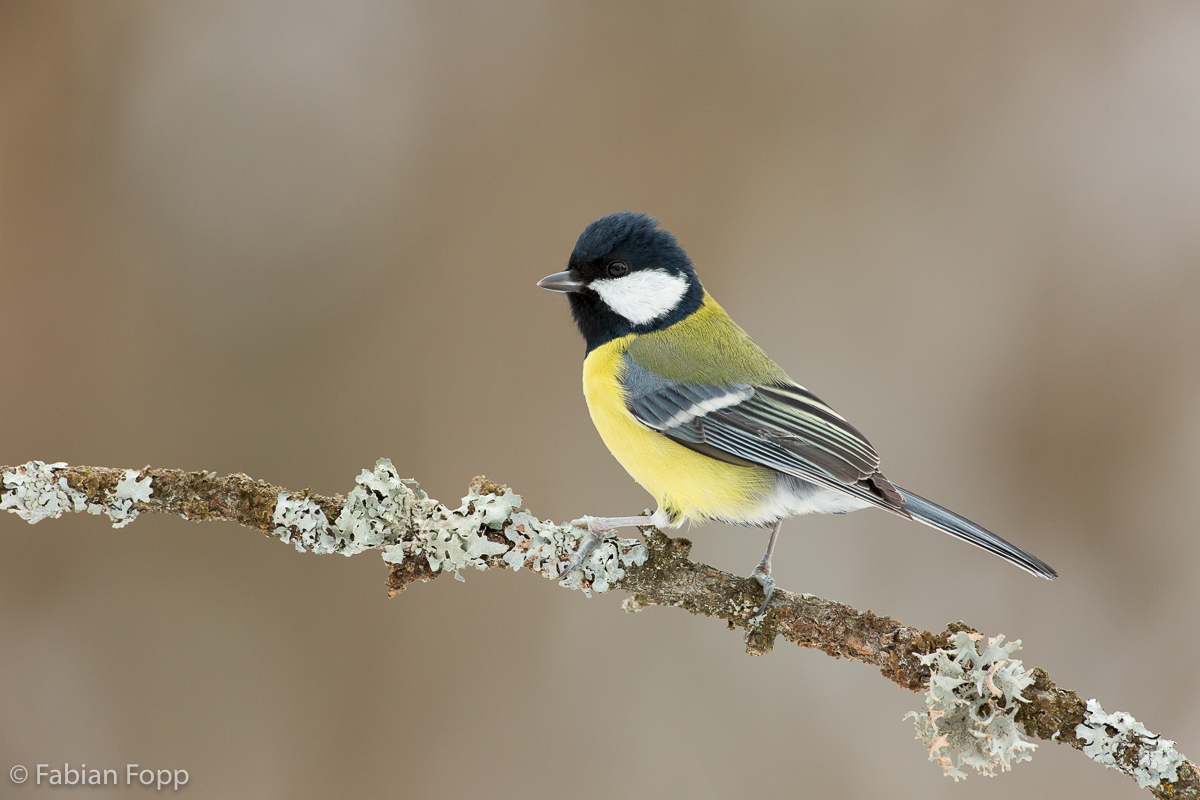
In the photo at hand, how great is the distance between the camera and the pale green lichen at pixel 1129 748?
0.95 m

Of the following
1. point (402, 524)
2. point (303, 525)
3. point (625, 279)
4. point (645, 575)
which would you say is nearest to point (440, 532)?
point (402, 524)

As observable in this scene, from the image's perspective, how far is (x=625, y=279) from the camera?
1.77 meters

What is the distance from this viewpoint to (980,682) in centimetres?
106

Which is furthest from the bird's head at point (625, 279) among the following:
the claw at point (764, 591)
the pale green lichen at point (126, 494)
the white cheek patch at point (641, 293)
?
the pale green lichen at point (126, 494)

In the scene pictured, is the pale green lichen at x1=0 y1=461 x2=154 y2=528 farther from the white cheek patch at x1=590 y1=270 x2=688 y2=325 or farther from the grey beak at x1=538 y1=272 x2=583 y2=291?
the white cheek patch at x1=590 y1=270 x2=688 y2=325

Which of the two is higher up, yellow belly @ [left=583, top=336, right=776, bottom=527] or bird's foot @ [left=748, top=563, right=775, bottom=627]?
yellow belly @ [left=583, top=336, right=776, bottom=527]

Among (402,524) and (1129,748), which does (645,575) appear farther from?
(1129,748)

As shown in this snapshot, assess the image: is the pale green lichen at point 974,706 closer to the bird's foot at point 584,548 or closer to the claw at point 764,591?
the claw at point 764,591

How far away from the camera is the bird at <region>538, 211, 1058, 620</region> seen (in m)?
1.53

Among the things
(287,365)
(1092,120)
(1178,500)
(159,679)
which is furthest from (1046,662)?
(159,679)

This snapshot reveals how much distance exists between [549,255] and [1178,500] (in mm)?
1930

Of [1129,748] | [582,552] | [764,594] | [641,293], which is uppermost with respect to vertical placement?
[641,293]

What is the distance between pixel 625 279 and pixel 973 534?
33.6 inches

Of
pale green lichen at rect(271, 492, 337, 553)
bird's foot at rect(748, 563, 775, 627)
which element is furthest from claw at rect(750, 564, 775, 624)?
pale green lichen at rect(271, 492, 337, 553)
